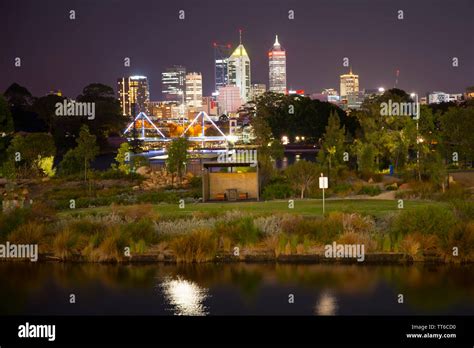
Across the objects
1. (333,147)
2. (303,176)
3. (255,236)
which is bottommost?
(255,236)

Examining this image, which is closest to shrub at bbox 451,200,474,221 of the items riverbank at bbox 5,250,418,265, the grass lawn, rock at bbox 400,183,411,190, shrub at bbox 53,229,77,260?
the grass lawn

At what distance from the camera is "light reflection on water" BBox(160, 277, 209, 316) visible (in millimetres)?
17422

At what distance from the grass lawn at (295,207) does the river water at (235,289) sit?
19.0ft

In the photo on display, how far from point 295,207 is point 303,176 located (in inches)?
226

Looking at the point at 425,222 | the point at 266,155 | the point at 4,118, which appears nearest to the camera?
the point at 425,222

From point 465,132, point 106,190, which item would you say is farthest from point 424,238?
point 465,132

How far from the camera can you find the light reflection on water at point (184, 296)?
57.2 ft

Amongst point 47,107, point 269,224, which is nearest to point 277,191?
point 269,224

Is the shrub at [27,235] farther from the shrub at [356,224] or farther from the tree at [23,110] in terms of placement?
the tree at [23,110]

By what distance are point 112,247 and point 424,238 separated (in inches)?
378

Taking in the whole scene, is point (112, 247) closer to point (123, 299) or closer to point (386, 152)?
point (123, 299)

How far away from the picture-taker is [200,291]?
19.2 meters

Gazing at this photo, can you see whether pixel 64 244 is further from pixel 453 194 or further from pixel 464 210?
pixel 453 194

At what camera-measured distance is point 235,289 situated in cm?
1936
